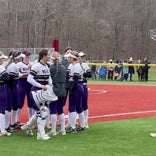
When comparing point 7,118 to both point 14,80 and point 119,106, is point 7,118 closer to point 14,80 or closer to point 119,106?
point 14,80

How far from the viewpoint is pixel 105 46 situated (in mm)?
74750

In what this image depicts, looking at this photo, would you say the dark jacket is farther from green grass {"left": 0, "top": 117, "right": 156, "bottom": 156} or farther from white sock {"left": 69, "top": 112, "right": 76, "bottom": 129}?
green grass {"left": 0, "top": 117, "right": 156, "bottom": 156}

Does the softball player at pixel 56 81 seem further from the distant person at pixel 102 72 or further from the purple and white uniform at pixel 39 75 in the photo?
the distant person at pixel 102 72

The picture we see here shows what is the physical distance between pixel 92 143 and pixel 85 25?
62.3 m

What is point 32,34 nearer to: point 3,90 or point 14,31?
point 14,31

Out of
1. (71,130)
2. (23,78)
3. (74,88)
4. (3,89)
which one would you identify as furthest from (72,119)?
(3,89)

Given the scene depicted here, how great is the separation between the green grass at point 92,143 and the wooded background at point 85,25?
51.2 metres

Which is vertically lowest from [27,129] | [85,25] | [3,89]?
[27,129]

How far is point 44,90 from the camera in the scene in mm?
10617

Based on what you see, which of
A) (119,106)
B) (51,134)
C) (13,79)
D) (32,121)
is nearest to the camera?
(32,121)

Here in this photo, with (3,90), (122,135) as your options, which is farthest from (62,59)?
(122,135)

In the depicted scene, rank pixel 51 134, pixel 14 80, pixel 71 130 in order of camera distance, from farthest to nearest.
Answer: pixel 14 80 < pixel 71 130 < pixel 51 134

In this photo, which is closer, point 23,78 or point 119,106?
point 23,78

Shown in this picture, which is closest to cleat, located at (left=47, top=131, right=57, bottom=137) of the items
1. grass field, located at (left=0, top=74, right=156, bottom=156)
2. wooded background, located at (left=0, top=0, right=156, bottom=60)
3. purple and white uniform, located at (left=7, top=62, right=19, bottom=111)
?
grass field, located at (left=0, top=74, right=156, bottom=156)
